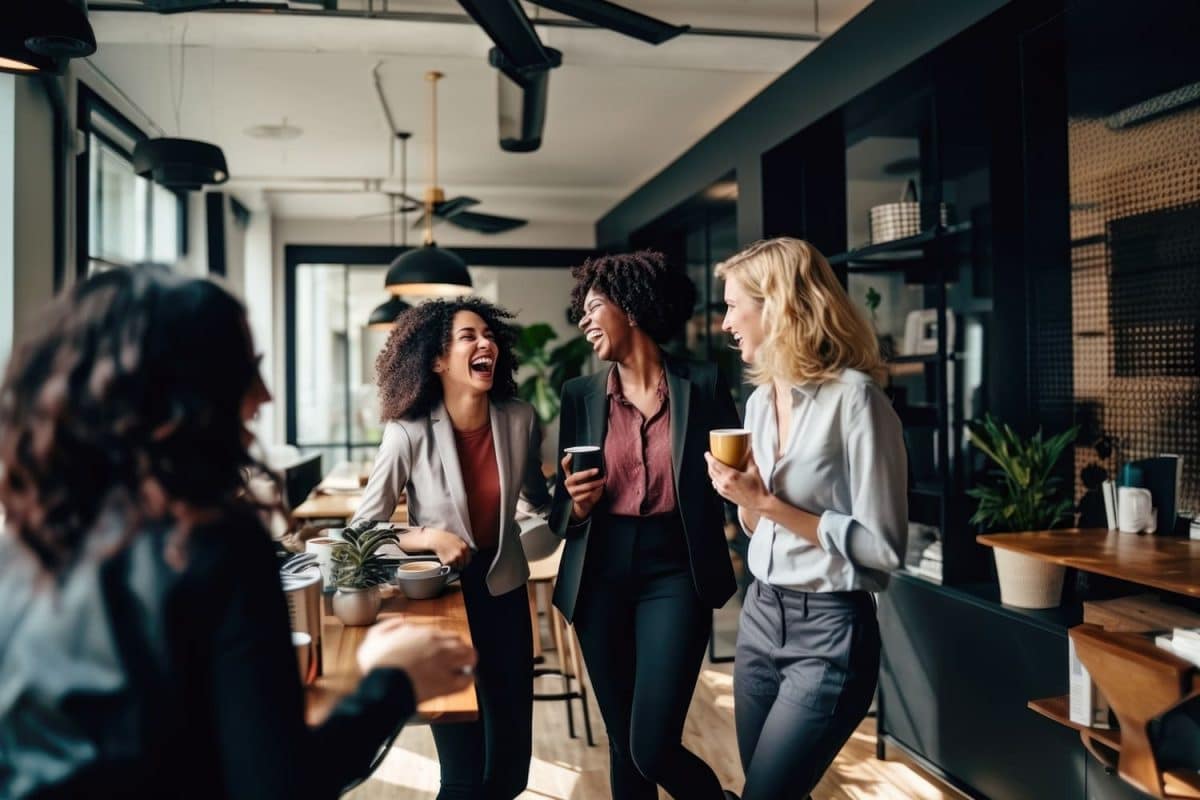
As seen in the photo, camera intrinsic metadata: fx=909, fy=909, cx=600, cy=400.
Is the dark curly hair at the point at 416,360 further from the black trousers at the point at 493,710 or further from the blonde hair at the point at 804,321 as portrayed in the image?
the blonde hair at the point at 804,321

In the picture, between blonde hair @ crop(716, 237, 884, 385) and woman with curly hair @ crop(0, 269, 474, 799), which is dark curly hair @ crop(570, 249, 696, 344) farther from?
woman with curly hair @ crop(0, 269, 474, 799)

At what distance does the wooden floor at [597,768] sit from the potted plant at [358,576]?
153cm

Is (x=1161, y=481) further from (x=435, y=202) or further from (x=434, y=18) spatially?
(x=435, y=202)

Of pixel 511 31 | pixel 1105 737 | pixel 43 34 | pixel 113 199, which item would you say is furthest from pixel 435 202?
pixel 1105 737

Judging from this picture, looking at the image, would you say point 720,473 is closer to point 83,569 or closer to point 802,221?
point 83,569

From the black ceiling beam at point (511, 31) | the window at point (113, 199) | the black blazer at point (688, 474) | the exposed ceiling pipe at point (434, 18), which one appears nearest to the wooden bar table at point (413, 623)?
the black blazer at point (688, 474)

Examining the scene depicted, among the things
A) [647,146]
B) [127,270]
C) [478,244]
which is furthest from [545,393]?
[127,270]

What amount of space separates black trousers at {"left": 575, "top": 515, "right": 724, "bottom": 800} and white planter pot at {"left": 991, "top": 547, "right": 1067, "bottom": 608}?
1097mm

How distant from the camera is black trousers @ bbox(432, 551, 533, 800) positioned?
2.01m

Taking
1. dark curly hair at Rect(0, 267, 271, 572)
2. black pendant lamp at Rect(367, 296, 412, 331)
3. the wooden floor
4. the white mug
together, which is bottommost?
the wooden floor

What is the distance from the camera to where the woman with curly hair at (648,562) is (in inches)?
83.8

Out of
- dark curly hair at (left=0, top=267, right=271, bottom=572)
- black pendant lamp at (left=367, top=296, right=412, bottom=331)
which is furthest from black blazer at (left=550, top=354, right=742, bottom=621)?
black pendant lamp at (left=367, top=296, right=412, bottom=331)

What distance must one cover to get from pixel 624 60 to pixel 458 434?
2309mm

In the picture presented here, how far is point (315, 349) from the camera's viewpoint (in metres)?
9.27
